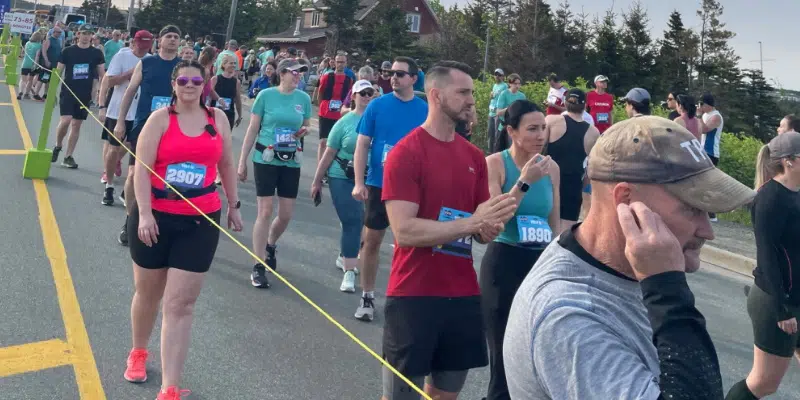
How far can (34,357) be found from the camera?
4.80 m

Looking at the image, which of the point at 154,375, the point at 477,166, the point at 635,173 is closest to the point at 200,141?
the point at 154,375

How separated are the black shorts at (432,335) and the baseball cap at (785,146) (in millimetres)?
2234

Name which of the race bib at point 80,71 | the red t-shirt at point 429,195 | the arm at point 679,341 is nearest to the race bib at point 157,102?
the race bib at point 80,71

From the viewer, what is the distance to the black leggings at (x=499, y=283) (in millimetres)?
3881

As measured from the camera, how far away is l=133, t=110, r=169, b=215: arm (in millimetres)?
4426

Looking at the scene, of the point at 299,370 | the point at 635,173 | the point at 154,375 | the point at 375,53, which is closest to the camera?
the point at 635,173

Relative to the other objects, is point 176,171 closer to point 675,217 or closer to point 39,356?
point 39,356

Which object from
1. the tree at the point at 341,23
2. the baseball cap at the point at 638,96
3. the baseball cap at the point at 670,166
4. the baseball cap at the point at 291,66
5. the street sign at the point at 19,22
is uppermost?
the tree at the point at 341,23

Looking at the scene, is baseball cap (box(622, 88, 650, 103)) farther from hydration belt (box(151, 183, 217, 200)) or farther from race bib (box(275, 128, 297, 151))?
hydration belt (box(151, 183, 217, 200))

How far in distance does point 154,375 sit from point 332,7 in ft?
151

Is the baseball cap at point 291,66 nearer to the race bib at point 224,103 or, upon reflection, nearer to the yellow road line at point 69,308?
the yellow road line at point 69,308

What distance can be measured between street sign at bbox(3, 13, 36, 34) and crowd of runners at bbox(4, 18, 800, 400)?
2739 cm

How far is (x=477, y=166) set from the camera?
3.80 m

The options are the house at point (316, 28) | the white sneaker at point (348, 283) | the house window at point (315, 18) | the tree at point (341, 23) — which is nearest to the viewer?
the white sneaker at point (348, 283)
